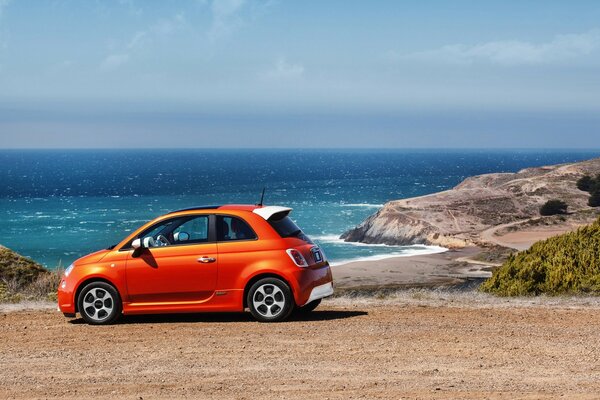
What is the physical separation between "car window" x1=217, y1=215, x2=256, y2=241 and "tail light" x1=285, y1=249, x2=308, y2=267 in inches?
24.2

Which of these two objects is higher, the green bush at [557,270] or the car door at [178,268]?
the car door at [178,268]

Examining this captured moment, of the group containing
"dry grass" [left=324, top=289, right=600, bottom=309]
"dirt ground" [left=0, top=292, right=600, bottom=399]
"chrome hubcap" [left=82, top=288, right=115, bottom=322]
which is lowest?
"dry grass" [left=324, top=289, right=600, bottom=309]

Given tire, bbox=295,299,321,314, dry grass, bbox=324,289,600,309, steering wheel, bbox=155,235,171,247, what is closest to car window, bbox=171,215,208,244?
steering wheel, bbox=155,235,171,247

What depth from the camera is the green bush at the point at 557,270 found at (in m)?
17.1

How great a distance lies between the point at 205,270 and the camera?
1224 cm

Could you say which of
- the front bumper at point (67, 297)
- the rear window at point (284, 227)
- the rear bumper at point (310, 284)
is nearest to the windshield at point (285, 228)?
the rear window at point (284, 227)

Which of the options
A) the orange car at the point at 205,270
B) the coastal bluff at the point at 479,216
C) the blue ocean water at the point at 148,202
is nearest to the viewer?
the orange car at the point at 205,270

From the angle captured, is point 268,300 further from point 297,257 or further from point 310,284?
point 297,257

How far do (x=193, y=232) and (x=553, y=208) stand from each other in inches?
2606

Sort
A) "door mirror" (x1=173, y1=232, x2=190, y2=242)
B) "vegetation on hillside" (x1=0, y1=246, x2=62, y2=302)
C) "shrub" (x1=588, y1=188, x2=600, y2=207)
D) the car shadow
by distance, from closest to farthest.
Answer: "door mirror" (x1=173, y1=232, x2=190, y2=242) < the car shadow < "vegetation on hillside" (x1=0, y1=246, x2=62, y2=302) < "shrub" (x1=588, y1=188, x2=600, y2=207)

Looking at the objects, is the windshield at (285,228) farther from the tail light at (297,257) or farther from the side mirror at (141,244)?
the side mirror at (141,244)

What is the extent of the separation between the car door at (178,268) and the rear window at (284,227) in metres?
0.91

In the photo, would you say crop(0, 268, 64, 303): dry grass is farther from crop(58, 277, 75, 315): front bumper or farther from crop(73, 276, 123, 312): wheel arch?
crop(73, 276, 123, 312): wheel arch

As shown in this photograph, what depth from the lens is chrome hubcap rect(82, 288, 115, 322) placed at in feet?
41.2
